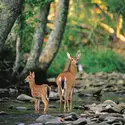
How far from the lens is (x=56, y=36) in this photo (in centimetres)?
1889

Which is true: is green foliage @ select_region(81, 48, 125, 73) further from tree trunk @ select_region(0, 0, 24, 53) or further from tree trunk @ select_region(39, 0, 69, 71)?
tree trunk @ select_region(0, 0, 24, 53)

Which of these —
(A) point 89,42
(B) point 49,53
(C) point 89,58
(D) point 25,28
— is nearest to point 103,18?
(A) point 89,42

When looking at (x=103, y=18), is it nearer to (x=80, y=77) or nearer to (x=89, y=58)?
(x=89, y=58)

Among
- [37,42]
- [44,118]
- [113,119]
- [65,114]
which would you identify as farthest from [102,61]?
[113,119]

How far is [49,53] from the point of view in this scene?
1917 centimetres

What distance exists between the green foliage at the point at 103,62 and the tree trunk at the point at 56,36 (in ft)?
23.4

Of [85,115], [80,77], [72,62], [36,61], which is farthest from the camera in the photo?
[80,77]

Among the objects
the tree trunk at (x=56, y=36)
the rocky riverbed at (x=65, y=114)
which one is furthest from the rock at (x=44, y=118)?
the tree trunk at (x=56, y=36)

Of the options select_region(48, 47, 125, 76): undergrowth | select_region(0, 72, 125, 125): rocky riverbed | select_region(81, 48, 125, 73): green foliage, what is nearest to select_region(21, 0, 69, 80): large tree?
select_region(0, 72, 125, 125): rocky riverbed

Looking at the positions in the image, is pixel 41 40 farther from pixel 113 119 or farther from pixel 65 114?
pixel 113 119

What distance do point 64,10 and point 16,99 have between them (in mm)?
5607

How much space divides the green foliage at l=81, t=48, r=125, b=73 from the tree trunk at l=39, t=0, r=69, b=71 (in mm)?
7135

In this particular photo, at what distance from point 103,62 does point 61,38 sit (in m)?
7.83

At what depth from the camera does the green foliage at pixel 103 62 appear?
86.1 feet
